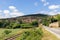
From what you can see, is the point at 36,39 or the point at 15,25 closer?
the point at 36,39

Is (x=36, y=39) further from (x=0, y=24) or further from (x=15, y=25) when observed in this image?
(x=0, y=24)

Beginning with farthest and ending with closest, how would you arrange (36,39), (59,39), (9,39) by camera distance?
(9,39), (36,39), (59,39)

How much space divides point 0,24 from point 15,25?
24.9m

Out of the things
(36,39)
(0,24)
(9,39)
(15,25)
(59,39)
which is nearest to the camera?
(59,39)

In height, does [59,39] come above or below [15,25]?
above

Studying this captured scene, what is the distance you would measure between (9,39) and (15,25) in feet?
211

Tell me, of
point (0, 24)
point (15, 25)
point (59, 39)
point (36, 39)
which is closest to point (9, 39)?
point (36, 39)

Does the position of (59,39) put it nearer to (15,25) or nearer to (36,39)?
(36,39)

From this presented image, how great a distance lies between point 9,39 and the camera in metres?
53.7

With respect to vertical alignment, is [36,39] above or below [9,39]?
above

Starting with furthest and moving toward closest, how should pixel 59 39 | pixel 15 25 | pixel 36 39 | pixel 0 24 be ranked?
pixel 0 24
pixel 15 25
pixel 36 39
pixel 59 39

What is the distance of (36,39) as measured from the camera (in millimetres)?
21125

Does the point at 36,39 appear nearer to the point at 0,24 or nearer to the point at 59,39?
the point at 59,39

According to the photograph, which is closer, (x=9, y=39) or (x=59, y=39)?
(x=59, y=39)
